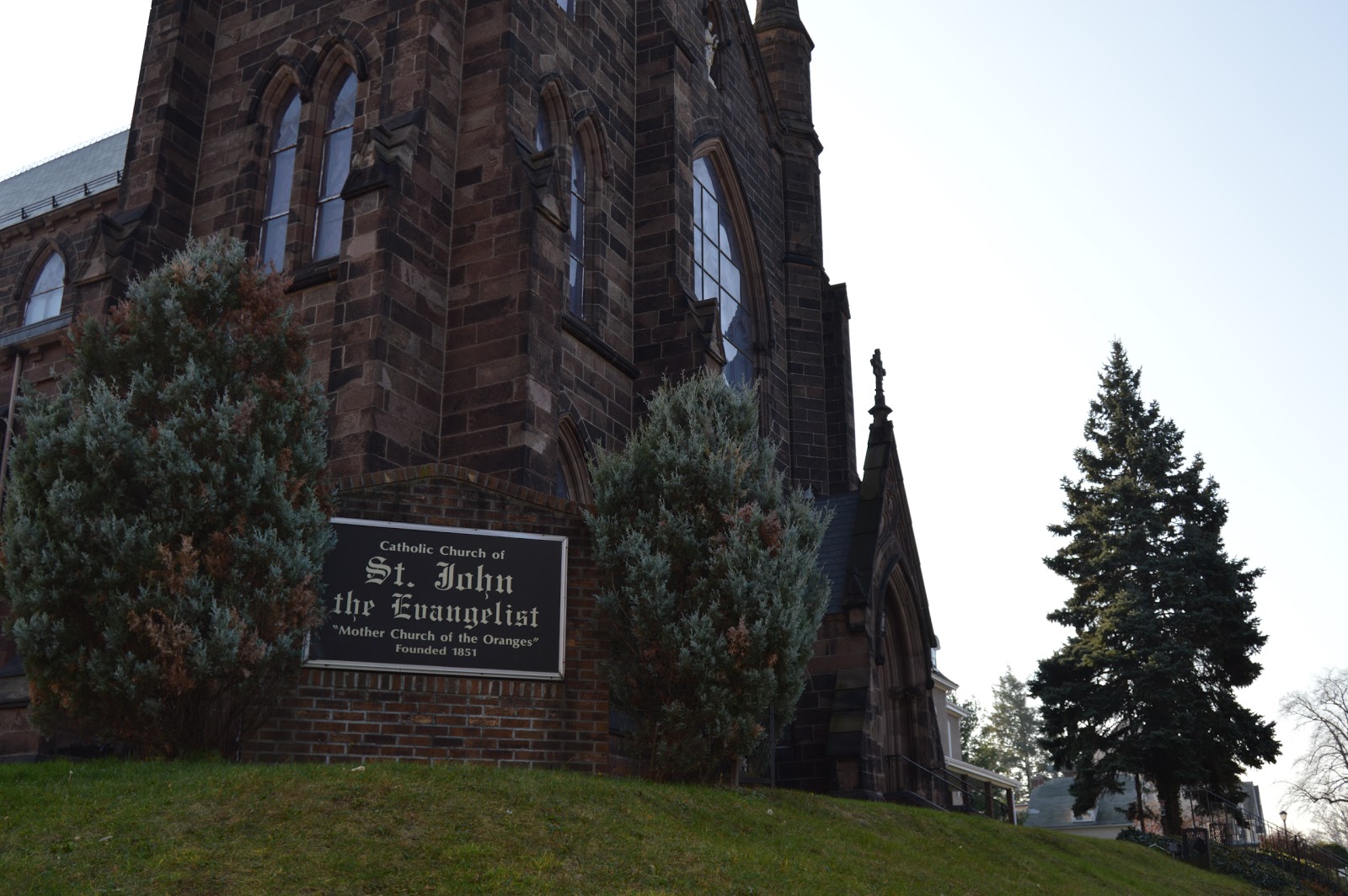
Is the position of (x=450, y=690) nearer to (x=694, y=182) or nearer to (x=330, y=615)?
(x=330, y=615)

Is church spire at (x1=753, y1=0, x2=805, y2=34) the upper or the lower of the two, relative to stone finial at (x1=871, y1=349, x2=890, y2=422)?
upper

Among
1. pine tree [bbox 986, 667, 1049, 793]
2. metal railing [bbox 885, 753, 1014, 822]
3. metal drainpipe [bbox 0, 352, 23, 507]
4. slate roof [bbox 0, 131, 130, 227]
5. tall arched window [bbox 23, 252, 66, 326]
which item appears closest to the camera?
metal drainpipe [bbox 0, 352, 23, 507]

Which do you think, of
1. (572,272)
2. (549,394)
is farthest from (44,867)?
(572,272)

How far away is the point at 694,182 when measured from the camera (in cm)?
2495

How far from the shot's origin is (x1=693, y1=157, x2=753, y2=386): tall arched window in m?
24.8

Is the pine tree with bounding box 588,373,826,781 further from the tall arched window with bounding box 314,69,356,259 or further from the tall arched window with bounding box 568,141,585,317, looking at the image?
the tall arched window with bounding box 314,69,356,259

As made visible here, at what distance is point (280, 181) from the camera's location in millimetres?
20031

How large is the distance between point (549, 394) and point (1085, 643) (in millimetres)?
19068

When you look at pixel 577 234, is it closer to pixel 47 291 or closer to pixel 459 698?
pixel 459 698

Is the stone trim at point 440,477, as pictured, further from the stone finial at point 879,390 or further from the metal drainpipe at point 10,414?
the stone finial at point 879,390

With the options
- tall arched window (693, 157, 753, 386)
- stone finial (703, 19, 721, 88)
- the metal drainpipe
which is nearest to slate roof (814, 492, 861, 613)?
tall arched window (693, 157, 753, 386)

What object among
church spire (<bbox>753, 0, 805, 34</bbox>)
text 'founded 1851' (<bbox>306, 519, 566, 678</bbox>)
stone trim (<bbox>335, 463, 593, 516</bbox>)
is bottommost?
text 'founded 1851' (<bbox>306, 519, 566, 678</bbox>)

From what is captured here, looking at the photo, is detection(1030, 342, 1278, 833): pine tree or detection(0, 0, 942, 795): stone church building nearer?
detection(0, 0, 942, 795): stone church building

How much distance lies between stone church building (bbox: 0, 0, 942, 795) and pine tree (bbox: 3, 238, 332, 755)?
0.72 metres
